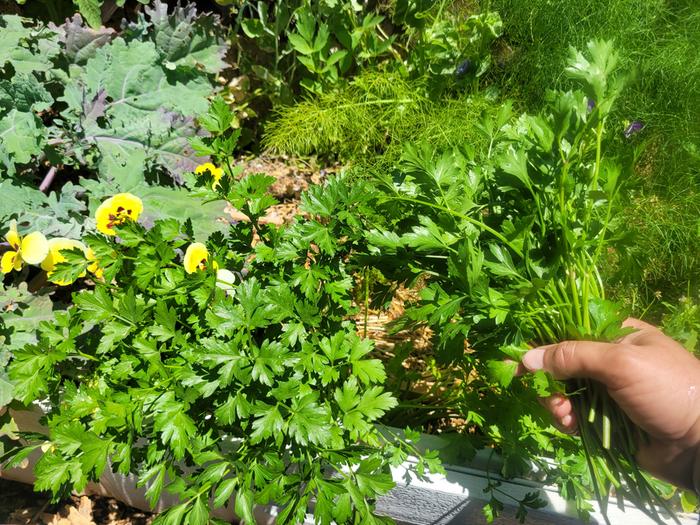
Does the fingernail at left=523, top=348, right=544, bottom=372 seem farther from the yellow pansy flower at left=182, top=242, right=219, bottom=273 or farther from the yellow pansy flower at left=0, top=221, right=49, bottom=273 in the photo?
the yellow pansy flower at left=0, top=221, right=49, bottom=273

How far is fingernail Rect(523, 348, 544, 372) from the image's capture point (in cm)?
123

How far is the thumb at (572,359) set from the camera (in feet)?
3.70

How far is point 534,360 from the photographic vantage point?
1234 mm

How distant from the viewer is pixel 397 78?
266 cm

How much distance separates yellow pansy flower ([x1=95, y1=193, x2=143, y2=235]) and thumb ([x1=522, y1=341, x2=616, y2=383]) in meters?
1.22

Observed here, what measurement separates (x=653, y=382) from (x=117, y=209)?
154 centimetres

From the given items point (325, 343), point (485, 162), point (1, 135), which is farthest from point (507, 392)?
point (1, 135)

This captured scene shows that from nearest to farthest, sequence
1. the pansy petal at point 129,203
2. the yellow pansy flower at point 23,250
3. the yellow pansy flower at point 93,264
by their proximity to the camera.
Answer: the yellow pansy flower at point 93,264, the yellow pansy flower at point 23,250, the pansy petal at point 129,203

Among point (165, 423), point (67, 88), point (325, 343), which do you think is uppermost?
point (67, 88)

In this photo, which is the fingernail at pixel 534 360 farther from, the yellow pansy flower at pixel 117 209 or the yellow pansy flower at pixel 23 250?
the yellow pansy flower at pixel 23 250

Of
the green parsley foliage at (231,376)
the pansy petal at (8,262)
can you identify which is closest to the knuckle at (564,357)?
the green parsley foliage at (231,376)

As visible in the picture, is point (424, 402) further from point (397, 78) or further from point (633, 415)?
point (397, 78)

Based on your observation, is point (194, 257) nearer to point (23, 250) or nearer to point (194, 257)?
point (194, 257)

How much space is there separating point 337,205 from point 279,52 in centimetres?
185
